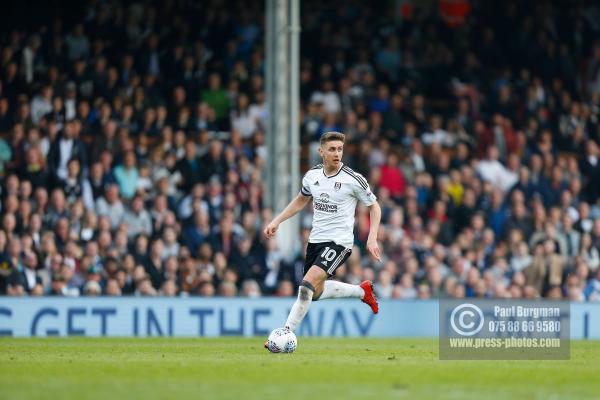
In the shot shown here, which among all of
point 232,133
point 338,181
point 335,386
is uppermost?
point 232,133

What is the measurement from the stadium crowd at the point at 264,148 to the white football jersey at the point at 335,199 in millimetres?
7371

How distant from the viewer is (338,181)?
1384cm

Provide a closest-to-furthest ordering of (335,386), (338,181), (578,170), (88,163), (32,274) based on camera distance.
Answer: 1. (335,386)
2. (338,181)
3. (32,274)
4. (88,163)
5. (578,170)

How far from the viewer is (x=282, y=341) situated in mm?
13547

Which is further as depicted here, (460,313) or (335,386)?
(460,313)

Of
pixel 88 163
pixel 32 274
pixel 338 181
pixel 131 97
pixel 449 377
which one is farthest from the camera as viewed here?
pixel 131 97

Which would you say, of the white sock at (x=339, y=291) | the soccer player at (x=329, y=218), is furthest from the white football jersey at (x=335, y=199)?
the white sock at (x=339, y=291)

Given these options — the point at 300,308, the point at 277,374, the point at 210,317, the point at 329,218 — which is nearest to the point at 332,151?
the point at 329,218

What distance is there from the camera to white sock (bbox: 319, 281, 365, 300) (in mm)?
14125

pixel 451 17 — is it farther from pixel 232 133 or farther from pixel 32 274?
pixel 32 274

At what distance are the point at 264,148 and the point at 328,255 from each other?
421 inches

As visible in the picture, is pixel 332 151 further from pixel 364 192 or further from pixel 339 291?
pixel 339 291

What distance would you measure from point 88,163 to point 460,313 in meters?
9.50

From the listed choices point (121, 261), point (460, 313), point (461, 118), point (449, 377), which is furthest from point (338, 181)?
point (461, 118)
